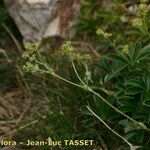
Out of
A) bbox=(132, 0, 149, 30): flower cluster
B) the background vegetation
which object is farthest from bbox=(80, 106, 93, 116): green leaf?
bbox=(132, 0, 149, 30): flower cluster

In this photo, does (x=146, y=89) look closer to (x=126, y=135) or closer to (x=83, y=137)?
(x=126, y=135)

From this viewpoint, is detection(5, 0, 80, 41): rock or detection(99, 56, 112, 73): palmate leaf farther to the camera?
detection(5, 0, 80, 41): rock

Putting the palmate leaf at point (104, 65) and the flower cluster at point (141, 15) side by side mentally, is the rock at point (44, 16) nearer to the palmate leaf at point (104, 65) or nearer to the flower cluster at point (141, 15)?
the palmate leaf at point (104, 65)

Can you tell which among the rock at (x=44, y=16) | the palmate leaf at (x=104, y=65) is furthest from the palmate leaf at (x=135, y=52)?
the rock at (x=44, y=16)

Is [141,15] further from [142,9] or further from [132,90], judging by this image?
[132,90]

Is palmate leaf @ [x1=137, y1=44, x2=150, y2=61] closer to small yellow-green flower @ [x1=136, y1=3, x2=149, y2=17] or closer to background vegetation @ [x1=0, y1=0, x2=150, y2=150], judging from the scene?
background vegetation @ [x1=0, y1=0, x2=150, y2=150]

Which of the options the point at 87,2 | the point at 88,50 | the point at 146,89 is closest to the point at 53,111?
the point at 146,89

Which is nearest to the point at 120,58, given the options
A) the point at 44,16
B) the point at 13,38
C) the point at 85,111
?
the point at 85,111

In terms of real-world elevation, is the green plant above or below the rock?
below
